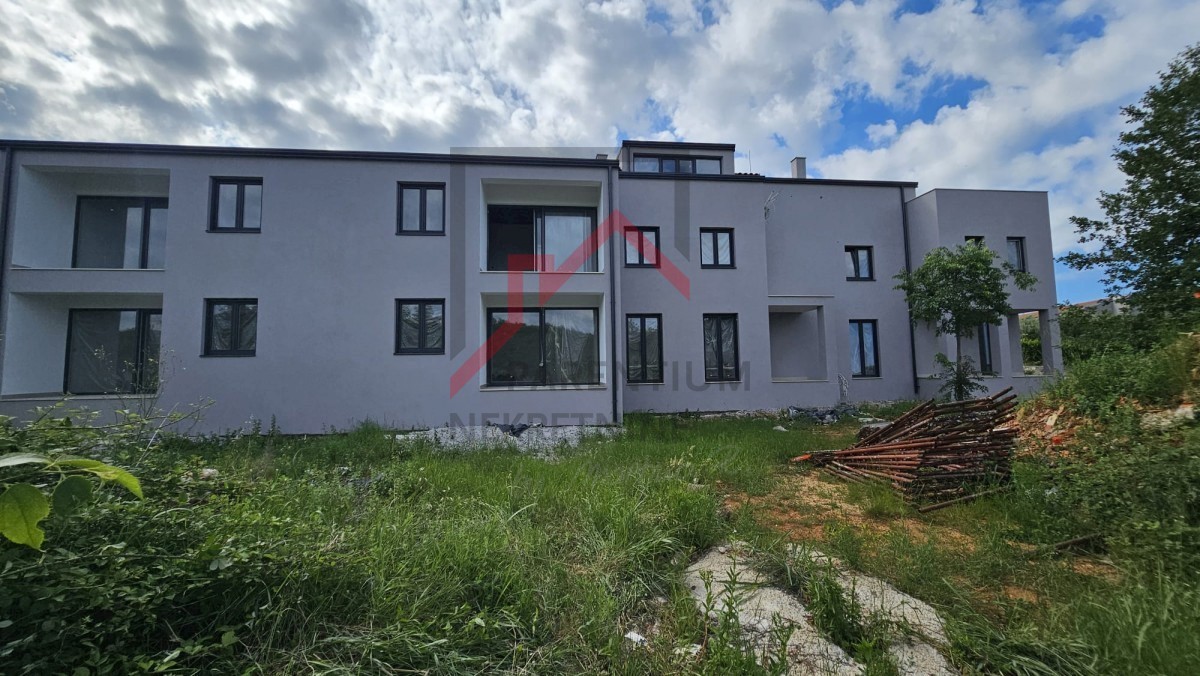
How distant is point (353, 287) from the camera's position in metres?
9.81

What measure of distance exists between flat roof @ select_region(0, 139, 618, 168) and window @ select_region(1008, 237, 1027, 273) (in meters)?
12.6

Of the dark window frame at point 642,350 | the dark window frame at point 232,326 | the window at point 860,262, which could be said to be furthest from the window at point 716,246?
the dark window frame at point 232,326

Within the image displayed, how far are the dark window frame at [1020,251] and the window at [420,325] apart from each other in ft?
53.8

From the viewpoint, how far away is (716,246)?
12781 mm

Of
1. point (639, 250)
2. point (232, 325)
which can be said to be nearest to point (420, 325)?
point (232, 325)

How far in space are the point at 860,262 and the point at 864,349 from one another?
9.00 feet

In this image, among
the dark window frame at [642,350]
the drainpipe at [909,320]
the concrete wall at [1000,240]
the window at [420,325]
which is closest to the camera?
the window at [420,325]

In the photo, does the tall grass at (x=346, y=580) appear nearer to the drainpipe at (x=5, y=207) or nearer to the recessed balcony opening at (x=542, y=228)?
the recessed balcony opening at (x=542, y=228)

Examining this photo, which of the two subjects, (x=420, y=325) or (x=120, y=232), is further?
(x=120, y=232)

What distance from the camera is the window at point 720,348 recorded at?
12273 millimetres

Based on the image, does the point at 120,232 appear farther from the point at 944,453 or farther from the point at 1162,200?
the point at 1162,200

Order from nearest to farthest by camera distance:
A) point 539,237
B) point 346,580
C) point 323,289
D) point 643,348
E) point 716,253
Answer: point 346,580
point 323,289
point 539,237
point 643,348
point 716,253

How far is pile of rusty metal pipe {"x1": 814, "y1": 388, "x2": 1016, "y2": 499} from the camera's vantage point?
4.81 metres

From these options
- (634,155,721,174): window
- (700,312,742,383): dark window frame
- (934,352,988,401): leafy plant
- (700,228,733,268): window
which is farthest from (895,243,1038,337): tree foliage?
(634,155,721,174): window
